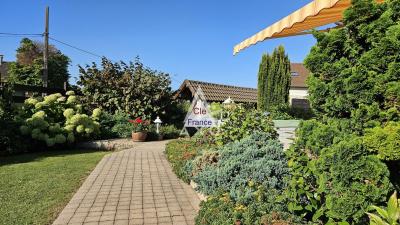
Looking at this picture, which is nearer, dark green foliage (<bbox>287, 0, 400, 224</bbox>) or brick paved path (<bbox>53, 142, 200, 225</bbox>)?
dark green foliage (<bbox>287, 0, 400, 224</bbox>)

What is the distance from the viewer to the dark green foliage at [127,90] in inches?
639

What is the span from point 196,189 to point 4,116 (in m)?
8.19

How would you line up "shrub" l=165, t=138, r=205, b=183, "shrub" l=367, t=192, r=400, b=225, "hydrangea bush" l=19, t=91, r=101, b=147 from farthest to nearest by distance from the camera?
"hydrangea bush" l=19, t=91, r=101, b=147
"shrub" l=165, t=138, r=205, b=183
"shrub" l=367, t=192, r=400, b=225

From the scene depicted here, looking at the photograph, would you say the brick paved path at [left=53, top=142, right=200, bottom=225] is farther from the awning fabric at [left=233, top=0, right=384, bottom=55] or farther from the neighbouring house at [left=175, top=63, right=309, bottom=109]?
the neighbouring house at [left=175, top=63, right=309, bottom=109]

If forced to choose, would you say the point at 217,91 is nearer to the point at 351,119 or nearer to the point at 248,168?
the point at 248,168

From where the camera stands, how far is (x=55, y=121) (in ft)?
42.9

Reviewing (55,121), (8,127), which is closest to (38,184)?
(8,127)

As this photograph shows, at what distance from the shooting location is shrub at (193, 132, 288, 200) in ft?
15.2

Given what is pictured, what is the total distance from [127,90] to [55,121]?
13.0 feet

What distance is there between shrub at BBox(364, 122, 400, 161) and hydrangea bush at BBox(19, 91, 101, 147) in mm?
10719

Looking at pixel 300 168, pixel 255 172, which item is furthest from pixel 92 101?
pixel 300 168

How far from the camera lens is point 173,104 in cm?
1755

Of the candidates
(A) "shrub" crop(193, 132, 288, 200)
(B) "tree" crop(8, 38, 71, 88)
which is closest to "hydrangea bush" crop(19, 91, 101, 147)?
(A) "shrub" crop(193, 132, 288, 200)

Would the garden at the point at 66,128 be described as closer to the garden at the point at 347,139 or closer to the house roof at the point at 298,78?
the garden at the point at 347,139
